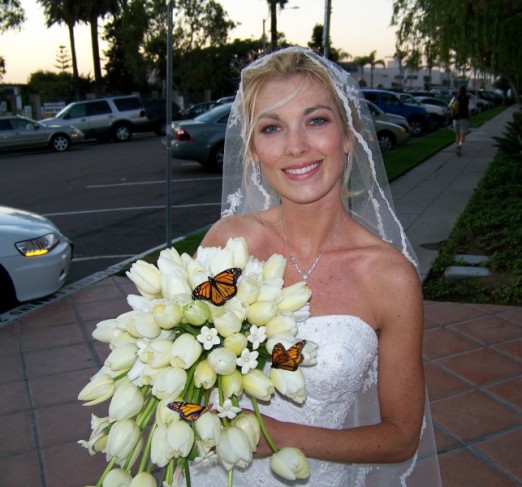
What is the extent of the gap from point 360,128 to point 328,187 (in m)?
0.33

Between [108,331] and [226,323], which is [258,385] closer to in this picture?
[226,323]

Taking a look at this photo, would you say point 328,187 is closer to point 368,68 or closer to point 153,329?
point 153,329

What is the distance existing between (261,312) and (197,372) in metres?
0.20

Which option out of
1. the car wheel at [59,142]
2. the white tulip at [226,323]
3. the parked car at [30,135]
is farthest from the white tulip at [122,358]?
the car wheel at [59,142]

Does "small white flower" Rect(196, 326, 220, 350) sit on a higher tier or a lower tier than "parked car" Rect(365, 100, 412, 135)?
higher

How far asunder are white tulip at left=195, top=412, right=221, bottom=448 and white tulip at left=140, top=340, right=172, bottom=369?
15cm

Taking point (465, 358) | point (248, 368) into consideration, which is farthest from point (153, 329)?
point (465, 358)

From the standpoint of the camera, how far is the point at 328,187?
2051mm

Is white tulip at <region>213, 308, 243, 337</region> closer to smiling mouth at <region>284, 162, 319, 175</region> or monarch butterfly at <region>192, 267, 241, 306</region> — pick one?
monarch butterfly at <region>192, 267, 241, 306</region>

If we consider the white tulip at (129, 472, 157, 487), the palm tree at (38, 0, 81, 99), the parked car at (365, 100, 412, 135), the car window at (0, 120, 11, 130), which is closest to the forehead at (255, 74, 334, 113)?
the white tulip at (129, 472, 157, 487)

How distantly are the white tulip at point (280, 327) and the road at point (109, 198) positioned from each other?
6530mm

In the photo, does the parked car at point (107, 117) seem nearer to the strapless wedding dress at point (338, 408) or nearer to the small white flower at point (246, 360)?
the strapless wedding dress at point (338, 408)

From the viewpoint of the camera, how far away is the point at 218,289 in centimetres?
143

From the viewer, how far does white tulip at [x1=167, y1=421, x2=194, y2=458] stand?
51.8 inches
